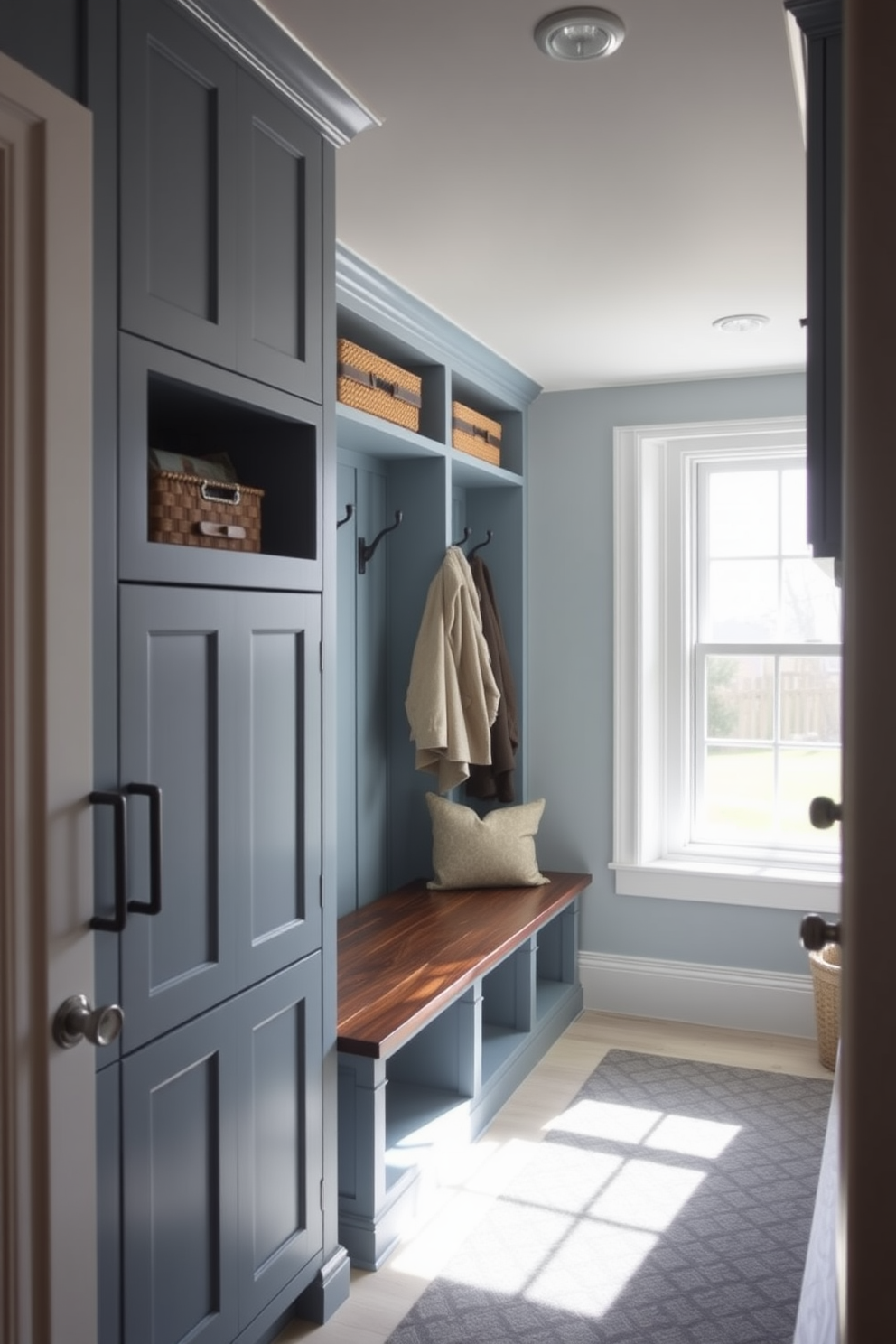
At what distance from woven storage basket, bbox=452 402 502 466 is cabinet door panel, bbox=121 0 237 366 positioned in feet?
5.97

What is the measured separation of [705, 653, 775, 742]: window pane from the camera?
14.0ft

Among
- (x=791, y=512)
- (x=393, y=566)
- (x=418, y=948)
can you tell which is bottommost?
(x=418, y=948)

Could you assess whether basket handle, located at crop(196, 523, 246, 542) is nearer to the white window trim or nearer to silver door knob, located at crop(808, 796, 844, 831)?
silver door knob, located at crop(808, 796, 844, 831)

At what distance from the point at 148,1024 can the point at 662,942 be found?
2883 millimetres

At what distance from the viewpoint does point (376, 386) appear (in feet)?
9.98

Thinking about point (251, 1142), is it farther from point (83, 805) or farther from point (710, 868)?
point (710, 868)

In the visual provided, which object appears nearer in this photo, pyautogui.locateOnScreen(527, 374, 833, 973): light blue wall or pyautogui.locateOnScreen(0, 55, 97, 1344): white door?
pyautogui.locateOnScreen(0, 55, 97, 1344): white door

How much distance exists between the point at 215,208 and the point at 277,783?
3.37ft

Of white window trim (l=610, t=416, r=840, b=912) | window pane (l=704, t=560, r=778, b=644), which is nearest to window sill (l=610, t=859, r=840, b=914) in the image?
white window trim (l=610, t=416, r=840, b=912)

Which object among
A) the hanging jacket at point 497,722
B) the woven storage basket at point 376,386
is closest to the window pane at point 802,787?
the hanging jacket at point 497,722

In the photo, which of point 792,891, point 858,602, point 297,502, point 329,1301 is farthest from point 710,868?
point 858,602

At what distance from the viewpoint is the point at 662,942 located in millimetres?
4238

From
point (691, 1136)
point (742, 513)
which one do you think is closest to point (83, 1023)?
point (691, 1136)

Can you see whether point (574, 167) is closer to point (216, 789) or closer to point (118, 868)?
point (216, 789)
